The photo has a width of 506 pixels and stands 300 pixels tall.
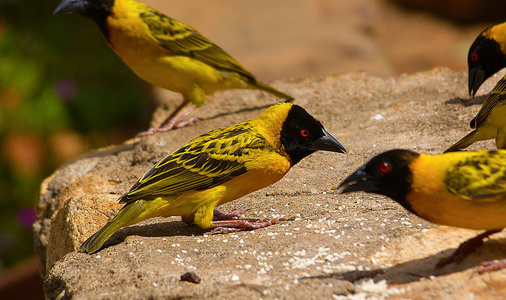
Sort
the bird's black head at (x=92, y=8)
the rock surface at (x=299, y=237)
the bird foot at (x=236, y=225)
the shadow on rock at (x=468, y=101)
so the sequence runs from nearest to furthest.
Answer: the rock surface at (x=299, y=237)
the bird foot at (x=236, y=225)
the shadow on rock at (x=468, y=101)
the bird's black head at (x=92, y=8)

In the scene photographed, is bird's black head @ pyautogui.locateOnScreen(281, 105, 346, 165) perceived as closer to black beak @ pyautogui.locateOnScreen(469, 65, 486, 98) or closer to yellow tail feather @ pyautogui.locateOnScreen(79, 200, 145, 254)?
yellow tail feather @ pyautogui.locateOnScreen(79, 200, 145, 254)

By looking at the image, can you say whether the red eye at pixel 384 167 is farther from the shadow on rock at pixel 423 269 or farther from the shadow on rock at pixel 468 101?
the shadow on rock at pixel 468 101

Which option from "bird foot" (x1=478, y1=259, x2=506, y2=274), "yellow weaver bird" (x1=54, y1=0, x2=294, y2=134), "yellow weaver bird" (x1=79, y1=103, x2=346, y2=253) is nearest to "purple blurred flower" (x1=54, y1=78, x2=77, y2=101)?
"yellow weaver bird" (x1=54, y1=0, x2=294, y2=134)

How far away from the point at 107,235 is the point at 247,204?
113 centimetres

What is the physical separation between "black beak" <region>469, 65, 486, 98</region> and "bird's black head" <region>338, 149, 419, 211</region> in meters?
2.82

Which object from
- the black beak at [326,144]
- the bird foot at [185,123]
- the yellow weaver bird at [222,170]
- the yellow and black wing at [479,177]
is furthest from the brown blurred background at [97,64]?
the yellow and black wing at [479,177]

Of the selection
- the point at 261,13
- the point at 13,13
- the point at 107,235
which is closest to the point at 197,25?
the point at 261,13

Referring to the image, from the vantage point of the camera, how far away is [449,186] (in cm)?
283

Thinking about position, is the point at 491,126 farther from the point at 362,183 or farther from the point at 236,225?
the point at 236,225

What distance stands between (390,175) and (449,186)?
0.27 metres

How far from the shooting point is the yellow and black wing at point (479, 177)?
2773 mm

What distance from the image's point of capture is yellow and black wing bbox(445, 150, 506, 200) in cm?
277

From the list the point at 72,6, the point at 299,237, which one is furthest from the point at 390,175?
the point at 72,6

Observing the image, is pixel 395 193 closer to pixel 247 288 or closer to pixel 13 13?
pixel 247 288
